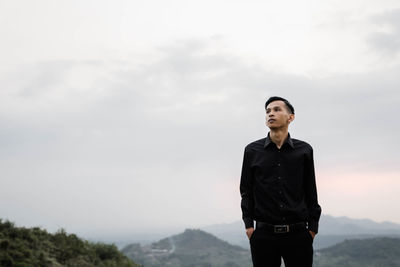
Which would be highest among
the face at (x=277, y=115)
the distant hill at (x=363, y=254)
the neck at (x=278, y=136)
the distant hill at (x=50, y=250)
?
the face at (x=277, y=115)

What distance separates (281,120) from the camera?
13.8 feet

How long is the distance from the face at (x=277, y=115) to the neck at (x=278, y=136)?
0.15ft

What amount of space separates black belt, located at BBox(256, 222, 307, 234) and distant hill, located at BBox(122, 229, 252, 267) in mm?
138530

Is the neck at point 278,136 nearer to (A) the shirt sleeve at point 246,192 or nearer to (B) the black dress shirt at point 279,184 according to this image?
(B) the black dress shirt at point 279,184

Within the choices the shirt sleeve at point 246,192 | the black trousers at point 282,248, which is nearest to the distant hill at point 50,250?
the shirt sleeve at point 246,192

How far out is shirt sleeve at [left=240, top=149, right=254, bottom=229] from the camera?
420 centimetres

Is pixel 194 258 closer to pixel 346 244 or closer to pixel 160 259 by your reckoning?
pixel 160 259

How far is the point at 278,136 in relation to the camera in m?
4.22

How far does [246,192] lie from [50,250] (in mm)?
18574

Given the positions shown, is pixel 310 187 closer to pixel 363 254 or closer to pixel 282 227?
pixel 282 227

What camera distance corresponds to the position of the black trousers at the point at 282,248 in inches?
156

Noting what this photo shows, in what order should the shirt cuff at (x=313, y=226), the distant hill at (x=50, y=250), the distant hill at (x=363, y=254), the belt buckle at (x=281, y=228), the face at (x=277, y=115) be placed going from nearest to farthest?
the belt buckle at (x=281, y=228) → the shirt cuff at (x=313, y=226) → the face at (x=277, y=115) → the distant hill at (x=50, y=250) → the distant hill at (x=363, y=254)

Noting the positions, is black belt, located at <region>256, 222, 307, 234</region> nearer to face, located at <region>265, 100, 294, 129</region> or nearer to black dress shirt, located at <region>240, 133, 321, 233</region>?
black dress shirt, located at <region>240, 133, 321, 233</region>

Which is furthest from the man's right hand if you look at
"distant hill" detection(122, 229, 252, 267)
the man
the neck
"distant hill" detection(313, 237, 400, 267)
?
"distant hill" detection(313, 237, 400, 267)
